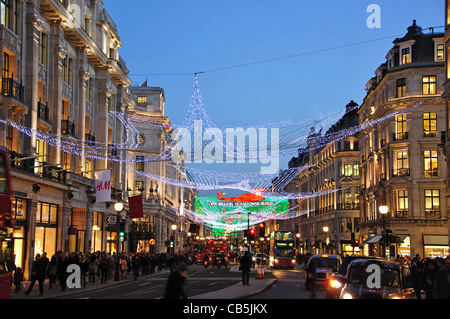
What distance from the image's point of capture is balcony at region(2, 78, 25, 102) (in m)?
33.2

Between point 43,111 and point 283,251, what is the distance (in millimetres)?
35208

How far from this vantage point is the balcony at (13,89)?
109 feet

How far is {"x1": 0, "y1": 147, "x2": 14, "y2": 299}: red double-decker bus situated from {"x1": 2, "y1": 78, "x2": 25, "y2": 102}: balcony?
1527cm

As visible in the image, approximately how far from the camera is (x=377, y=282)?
1684cm

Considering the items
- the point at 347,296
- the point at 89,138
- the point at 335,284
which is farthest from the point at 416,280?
the point at 89,138

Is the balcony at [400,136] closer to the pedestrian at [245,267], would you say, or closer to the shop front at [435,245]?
the shop front at [435,245]

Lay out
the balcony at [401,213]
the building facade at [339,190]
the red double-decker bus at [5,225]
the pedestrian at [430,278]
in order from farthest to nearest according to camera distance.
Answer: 1. the building facade at [339,190]
2. the balcony at [401,213]
3. the pedestrian at [430,278]
4. the red double-decker bus at [5,225]

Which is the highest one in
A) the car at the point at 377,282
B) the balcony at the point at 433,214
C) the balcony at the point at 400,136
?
the balcony at the point at 400,136

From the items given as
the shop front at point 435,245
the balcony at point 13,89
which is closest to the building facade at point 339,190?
the shop front at point 435,245

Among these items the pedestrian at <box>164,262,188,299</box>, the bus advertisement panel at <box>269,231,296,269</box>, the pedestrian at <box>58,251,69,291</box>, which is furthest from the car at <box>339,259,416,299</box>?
the bus advertisement panel at <box>269,231,296,269</box>

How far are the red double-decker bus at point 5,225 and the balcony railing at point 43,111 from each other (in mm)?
19958

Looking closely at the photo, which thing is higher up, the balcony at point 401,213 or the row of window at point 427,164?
the row of window at point 427,164

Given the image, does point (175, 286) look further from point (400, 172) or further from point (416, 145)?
point (400, 172)

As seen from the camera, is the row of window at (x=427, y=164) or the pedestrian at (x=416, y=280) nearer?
the pedestrian at (x=416, y=280)
